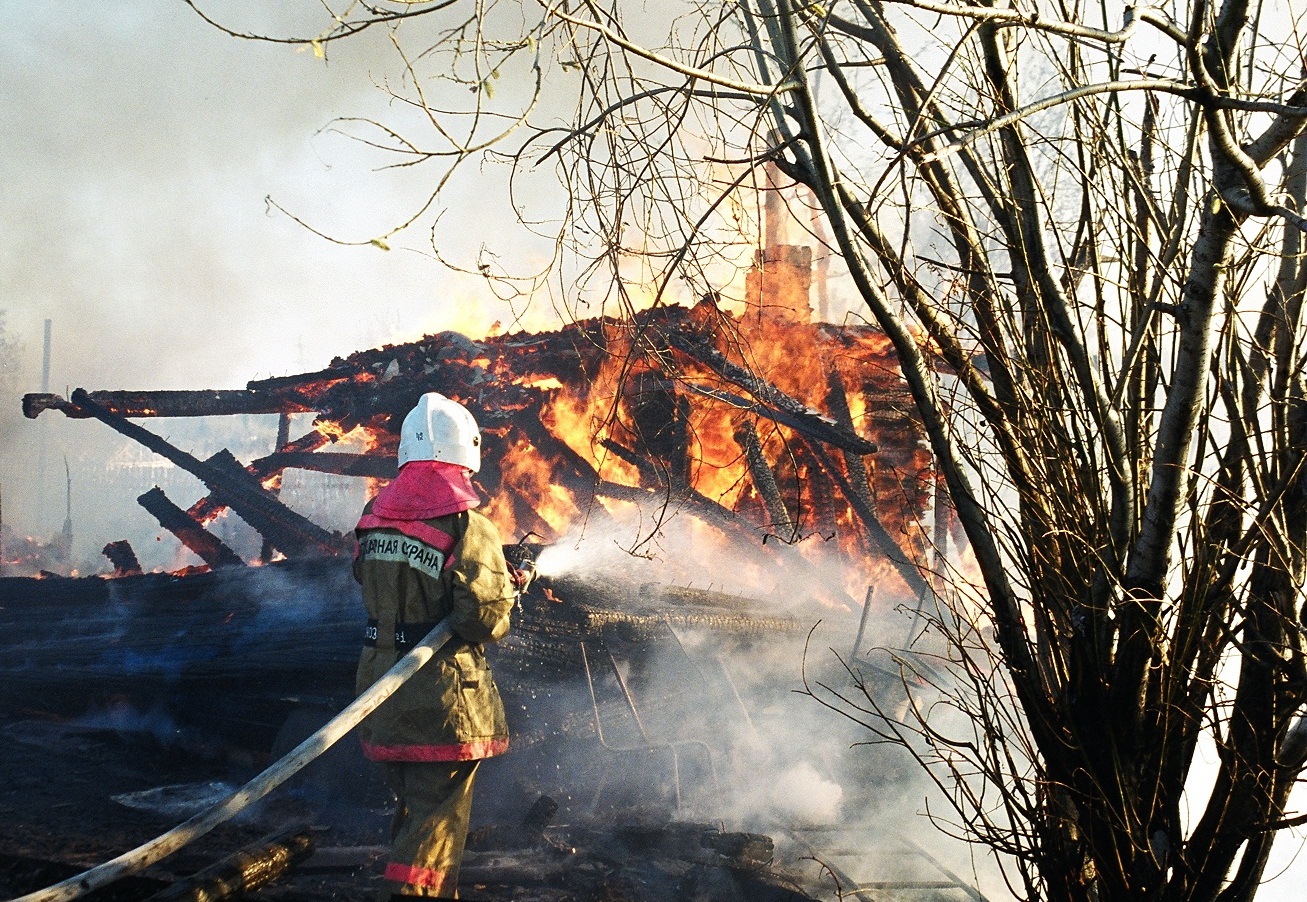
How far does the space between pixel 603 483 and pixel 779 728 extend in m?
3.05

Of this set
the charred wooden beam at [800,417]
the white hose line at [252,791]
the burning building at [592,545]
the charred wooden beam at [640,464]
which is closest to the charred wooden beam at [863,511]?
the burning building at [592,545]

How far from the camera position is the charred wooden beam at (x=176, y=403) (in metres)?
9.71

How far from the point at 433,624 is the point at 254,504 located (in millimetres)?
6127

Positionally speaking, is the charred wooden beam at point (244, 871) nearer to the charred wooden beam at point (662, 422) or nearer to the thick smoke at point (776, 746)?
the thick smoke at point (776, 746)

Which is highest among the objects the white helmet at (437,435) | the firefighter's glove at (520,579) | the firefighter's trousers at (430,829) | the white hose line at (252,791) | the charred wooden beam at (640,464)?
the white helmet at (437,435)

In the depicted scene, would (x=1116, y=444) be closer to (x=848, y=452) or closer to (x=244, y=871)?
(x=244, y=871)

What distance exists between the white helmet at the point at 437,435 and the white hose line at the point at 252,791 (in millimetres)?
856

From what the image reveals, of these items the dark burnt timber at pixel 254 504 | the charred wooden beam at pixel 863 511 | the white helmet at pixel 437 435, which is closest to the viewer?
the white helmet at pixel 437 435

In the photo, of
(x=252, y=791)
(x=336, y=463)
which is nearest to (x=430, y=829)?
(x=252, y=791)

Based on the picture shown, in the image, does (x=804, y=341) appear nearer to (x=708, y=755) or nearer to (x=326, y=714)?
(x=708, y=755)

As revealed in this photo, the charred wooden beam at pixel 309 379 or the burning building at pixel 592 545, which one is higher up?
the charred wooden beam at pixel 309 379

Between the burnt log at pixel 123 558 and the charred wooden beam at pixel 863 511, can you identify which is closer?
the charred wooden beam at pixel 863 511

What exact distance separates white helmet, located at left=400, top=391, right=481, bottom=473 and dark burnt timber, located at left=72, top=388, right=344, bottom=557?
17.6 feet

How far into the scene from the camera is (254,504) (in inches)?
381
